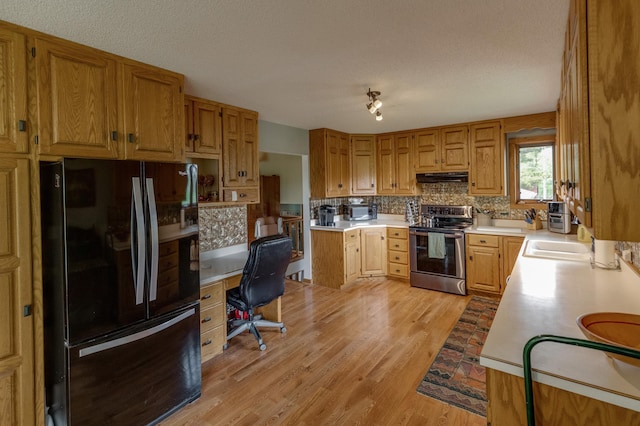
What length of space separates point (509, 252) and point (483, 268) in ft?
1.24

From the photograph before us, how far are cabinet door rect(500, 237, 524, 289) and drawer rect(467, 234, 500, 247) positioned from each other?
3.5 inches

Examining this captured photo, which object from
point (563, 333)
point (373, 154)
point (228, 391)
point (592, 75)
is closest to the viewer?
point (592, 75)

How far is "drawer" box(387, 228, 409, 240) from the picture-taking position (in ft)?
15.8

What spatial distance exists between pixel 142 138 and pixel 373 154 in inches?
148

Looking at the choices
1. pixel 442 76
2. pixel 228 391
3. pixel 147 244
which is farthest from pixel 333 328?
pixel 442 76

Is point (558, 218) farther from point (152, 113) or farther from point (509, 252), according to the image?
point (152, 113)

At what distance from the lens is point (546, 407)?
3.63 ft

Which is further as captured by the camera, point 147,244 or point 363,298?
point 363,298

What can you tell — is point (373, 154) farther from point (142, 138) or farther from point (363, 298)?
point (142, 138)

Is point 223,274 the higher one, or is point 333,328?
point 223,274

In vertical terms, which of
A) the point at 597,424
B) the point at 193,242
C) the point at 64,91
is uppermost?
the point at 64,91

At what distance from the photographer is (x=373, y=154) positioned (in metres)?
5.28

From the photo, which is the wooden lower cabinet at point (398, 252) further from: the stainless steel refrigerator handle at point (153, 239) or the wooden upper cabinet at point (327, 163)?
the stainless steel refrigerator handle at point (153, 239)

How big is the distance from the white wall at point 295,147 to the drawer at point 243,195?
2.75 feet
